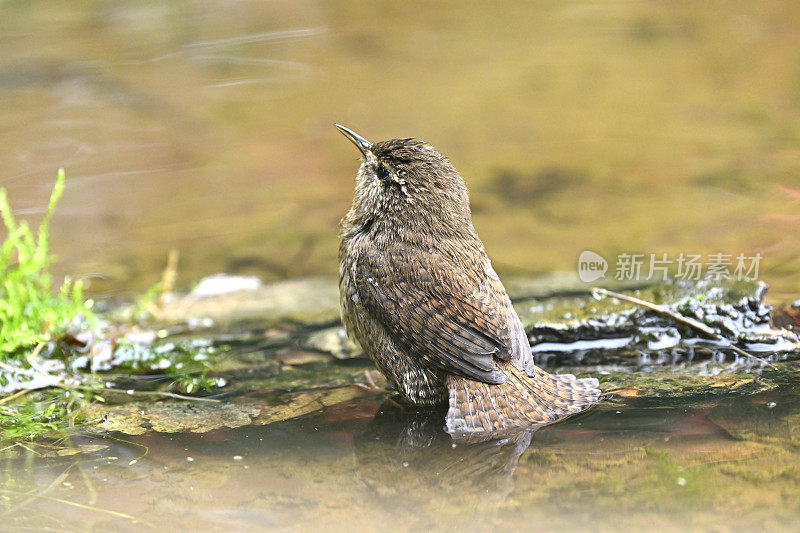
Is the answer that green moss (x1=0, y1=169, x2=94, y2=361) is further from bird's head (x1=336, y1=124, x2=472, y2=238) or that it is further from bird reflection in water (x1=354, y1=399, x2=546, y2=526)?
bird reflection in water (x1=354, y1=399, x2=546, y2=526)

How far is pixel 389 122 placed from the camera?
7.97 m

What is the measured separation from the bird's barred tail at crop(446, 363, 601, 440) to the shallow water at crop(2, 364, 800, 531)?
0.09 meters

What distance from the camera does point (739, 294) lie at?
4.57 m

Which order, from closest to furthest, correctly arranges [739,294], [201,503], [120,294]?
[201,503]
[739,294]
[120,294]

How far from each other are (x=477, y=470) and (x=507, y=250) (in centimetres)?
326

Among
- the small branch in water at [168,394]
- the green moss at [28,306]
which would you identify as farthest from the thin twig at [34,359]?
the small branch in water at [168,394]

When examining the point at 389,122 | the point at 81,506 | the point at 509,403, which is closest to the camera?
the point at 81,506

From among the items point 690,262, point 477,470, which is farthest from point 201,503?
point 690,262

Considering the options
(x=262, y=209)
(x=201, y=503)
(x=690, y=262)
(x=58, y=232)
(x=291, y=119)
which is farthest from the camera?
(x=291, y=119)

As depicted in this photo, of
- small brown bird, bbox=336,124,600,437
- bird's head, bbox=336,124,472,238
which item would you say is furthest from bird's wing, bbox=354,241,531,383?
bird's head, bbox=336,124,472,238

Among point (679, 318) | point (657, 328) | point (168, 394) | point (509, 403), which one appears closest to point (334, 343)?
point (168, 394)

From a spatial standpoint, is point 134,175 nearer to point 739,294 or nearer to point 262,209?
point 262,209

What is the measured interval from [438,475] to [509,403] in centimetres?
57

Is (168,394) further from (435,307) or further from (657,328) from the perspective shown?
(657,328)
